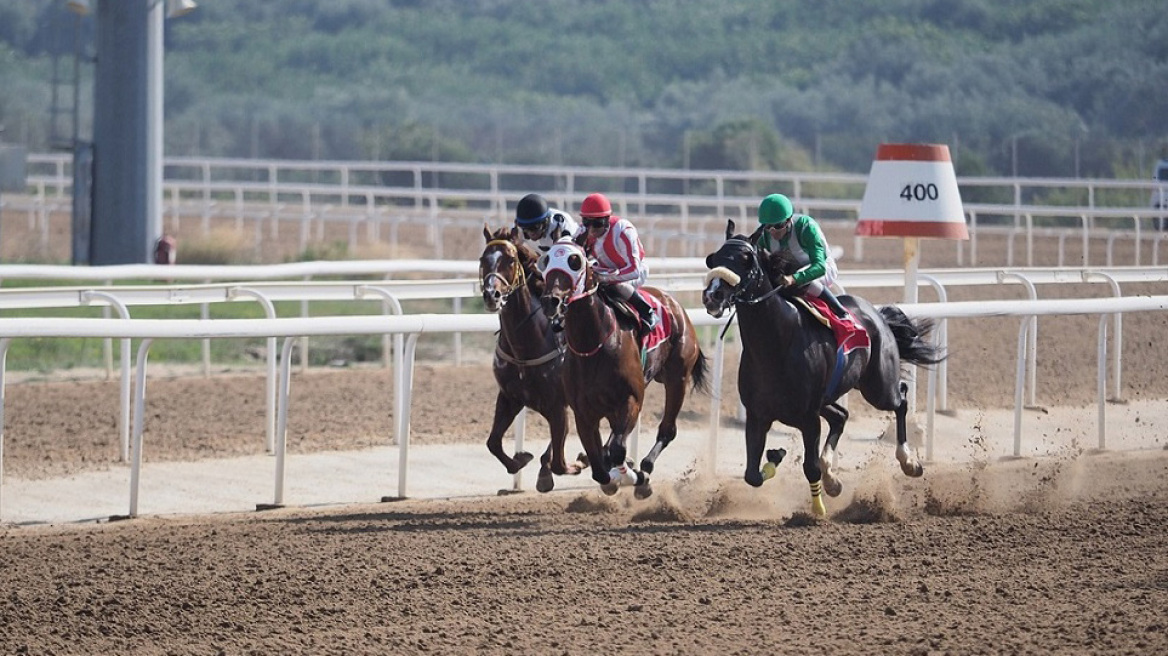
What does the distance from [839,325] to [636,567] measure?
224 cm

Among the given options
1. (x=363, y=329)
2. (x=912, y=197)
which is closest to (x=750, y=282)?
(x=363, y=329)

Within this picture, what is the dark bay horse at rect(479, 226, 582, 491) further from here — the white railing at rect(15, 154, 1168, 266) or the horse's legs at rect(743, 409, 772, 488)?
the white railing at rect(15, 154, 1168, 266)

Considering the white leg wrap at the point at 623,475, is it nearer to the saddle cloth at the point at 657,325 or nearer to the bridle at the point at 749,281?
the saddle cloth at the point at 657,325

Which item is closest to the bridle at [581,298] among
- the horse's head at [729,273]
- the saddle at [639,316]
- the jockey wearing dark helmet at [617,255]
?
the saddle at [639,316]

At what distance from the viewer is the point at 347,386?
12.8m

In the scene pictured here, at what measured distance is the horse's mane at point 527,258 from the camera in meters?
8.25

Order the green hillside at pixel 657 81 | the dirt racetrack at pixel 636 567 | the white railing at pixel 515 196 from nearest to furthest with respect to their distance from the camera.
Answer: the dirt racetrack at pixel 636 567 → the white railing at pixel 515 196 → the green hillside at pixel 657 81

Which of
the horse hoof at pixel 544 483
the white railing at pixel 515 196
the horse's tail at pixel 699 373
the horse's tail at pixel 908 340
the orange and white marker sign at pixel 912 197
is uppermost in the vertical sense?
the white railing at pixel 515 196

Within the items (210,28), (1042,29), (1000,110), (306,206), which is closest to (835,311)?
(306,206)

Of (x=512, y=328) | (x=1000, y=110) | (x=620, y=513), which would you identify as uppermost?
(x=1000, y=110)

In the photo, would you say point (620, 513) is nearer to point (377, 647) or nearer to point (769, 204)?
point (769, 204)

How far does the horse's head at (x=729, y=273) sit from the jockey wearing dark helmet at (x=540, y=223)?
108cm

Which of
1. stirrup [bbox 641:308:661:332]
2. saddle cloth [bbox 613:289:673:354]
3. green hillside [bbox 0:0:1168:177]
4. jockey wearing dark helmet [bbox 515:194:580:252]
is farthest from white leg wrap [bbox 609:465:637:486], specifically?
green hillside [bbox 0:0:1168:177]

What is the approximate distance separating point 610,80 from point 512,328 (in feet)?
189
